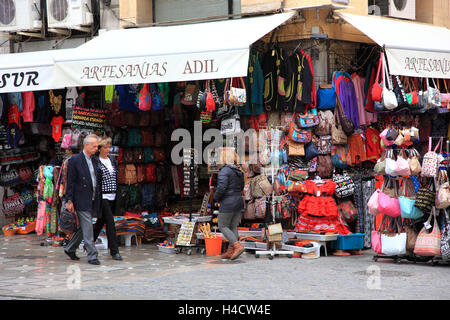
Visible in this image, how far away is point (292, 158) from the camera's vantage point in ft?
36.9

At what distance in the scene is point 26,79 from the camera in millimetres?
11547

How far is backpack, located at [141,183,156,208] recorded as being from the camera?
13000mm

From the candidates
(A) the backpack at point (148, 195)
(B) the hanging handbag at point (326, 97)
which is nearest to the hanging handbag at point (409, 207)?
(B) the hanging handbag at point (326, 97)

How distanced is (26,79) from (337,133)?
202 inches

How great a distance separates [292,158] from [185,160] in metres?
1.75

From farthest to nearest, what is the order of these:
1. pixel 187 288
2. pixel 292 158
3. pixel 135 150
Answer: pixel 135 150, pixel 292 158, pixel 187 288

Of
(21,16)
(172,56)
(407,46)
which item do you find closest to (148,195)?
(172,56)

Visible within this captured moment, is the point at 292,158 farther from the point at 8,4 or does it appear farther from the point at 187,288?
the point at 8,4

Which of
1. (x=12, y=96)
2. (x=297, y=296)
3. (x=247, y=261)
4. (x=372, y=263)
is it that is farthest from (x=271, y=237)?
(x=12, y=96)

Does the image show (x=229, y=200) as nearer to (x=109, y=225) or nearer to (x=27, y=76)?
(x=109, y=225)

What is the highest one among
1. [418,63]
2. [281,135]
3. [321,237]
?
[418,63]

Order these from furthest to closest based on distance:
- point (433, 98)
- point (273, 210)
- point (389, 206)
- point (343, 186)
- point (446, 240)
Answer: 1. point (433, 98)
2. point (343, 186)
3. point (273, 210)
4. point (389, 206)
5. point (446, 240)

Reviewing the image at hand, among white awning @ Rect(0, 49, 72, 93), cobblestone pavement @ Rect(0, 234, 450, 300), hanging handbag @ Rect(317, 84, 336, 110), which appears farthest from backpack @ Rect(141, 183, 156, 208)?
hanging handbag @ Rect(317, 84, 336, 110)

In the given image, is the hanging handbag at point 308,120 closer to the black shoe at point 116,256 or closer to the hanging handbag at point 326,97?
the hanging handbag at point 326,97
